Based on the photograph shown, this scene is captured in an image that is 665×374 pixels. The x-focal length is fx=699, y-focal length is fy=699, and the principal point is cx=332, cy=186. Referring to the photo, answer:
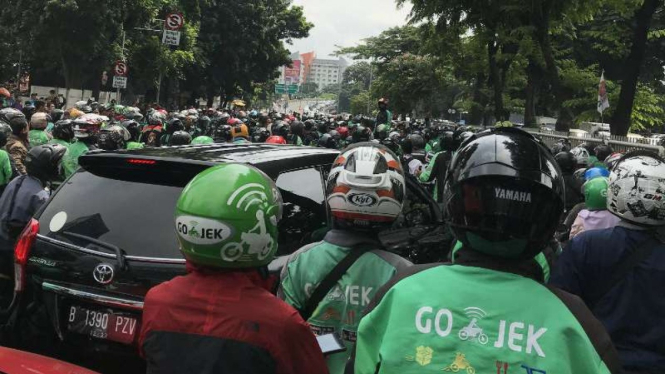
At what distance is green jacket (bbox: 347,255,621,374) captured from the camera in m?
1.62

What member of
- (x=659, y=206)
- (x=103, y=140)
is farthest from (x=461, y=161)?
(x=103, y=140)

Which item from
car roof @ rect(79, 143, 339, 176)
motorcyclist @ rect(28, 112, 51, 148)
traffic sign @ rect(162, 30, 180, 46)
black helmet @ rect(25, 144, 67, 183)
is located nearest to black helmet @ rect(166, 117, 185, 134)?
motorcyclist @ rect(28, 112, 51, 148)

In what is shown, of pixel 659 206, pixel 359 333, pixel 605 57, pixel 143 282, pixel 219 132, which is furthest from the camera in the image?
pixel 605 57

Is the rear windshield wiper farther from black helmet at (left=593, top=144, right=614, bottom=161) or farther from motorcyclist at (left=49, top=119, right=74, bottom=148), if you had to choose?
black helmet at (left=593, top=144, right=614, bottom=161)

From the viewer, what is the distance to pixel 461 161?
1917 mm

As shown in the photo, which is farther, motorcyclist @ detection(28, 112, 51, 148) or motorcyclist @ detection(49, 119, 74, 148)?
motorcyclist @ detection(28, 112, 51, 148)

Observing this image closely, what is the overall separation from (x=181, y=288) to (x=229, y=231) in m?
0.23

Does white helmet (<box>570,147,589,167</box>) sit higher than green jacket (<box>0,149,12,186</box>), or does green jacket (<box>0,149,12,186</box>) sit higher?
white helmet (<box>570,147,589,167</box>)

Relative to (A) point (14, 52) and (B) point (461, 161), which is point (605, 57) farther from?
(B) point (461, 161)

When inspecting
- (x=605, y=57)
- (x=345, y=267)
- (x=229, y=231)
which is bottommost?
(x=345, y=267)

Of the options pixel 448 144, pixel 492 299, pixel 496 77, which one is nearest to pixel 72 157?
pixel 448 144

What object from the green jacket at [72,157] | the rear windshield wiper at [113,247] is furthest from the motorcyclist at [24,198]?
the green jacket at [72,157]

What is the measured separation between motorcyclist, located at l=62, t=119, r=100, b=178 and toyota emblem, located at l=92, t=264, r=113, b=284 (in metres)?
4.05

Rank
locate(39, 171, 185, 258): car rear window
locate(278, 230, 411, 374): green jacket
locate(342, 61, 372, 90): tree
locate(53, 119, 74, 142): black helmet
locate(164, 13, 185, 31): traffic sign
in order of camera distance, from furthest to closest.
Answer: locate(342, 61, 372, 90): tree, locate(164, 13, 185, 31): traffic sign, locate(53, 119, 74, 142): black helmet, locate(39, 171, 185, 258): car rear window, locate(278, 230, 411, 374): green jacket
